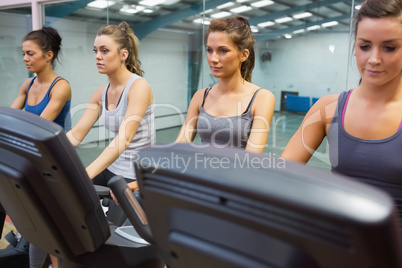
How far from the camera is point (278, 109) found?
3.31 meters

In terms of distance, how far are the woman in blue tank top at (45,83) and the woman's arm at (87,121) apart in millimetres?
350

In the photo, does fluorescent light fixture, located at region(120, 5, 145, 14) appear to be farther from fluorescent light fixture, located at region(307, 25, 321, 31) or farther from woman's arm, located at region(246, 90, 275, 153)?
woman's arm, located at region(246, 90, 275, 153)

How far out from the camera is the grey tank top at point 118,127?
6.26 ft

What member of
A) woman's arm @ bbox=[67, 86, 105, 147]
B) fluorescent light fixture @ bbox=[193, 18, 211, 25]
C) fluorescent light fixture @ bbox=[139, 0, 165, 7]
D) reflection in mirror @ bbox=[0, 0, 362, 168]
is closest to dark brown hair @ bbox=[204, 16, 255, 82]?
woman's arm @ bbox=[67, 86, 105, 147]

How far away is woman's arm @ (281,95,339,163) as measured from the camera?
115 cm

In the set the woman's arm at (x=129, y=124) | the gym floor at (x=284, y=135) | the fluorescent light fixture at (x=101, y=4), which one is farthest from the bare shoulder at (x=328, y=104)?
the fluorescent light fixture at (x=101, y=4)

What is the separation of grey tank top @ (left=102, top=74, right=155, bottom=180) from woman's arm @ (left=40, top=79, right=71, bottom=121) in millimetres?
487

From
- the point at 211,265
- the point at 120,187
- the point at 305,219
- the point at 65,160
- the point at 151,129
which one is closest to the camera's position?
the point at 305,219

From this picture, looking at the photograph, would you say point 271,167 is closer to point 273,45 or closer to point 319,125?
point 319,125

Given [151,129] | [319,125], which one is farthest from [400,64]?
[151,129]

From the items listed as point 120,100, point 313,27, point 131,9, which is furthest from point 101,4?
point 120,100

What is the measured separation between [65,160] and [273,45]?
9.07ft

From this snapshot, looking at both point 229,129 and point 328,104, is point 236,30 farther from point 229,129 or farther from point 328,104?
point 328,104

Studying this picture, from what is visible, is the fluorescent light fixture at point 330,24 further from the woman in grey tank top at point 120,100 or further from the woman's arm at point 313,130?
the woman's arm at point 313,130
